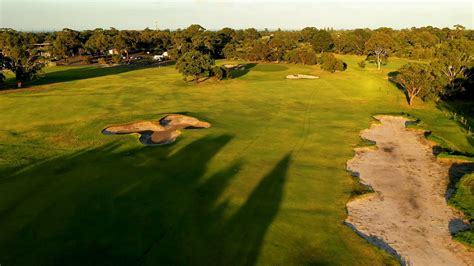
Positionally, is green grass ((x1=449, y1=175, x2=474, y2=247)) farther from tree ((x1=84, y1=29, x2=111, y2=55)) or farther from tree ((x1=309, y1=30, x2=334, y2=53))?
tree ((x1=309, y1=30, x2=334, y2=53))

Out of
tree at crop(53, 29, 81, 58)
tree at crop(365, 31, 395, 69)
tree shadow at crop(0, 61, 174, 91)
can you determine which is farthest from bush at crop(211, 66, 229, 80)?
tree at crop(53, 29, 81, 58)

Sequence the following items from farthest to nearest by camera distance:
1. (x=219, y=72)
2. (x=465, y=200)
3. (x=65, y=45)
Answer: (x=65, y=45), (x=219, y=72), (x=465, y=200)

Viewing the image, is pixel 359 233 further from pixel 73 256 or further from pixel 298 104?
pixel 298 104

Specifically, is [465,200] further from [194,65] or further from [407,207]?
[194,65]

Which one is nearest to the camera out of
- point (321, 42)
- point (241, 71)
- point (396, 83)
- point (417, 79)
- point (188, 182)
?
point (188, 182)

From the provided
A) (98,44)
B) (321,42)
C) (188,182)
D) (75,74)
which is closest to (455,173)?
(188,182)

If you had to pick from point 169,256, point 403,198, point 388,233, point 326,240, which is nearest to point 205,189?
point 169,256
